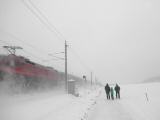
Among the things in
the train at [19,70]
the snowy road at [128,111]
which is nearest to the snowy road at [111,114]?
the snowy road at [128,111]

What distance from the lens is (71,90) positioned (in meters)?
30.9

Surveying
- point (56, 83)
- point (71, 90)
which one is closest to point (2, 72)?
point (71, 90)

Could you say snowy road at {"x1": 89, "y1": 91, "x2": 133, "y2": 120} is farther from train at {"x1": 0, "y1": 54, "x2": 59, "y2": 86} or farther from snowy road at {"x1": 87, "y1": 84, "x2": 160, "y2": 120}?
train at {"x1": 0, "y1": 54, "x2": 59, "y2": 86}

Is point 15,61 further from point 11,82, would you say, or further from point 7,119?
point 7,119

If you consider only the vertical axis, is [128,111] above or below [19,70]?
below

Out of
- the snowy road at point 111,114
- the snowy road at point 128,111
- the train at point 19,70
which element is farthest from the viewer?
the train at point 19,70

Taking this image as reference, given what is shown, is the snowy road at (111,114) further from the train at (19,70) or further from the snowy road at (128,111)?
the train at (19,70)

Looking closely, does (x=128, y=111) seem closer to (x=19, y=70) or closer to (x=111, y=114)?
(x=111, y=114)

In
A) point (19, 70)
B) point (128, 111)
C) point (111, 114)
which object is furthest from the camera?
point (19, 70)

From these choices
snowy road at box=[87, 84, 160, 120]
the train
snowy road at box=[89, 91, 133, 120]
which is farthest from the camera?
the train

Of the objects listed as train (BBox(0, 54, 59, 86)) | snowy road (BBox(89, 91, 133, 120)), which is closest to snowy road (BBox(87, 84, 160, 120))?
snowy road (BBox(89, 91, 133, 120))

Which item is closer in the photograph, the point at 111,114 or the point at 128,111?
the point at 111,114

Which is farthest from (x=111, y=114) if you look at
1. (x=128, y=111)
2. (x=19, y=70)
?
(x=19, y=70)

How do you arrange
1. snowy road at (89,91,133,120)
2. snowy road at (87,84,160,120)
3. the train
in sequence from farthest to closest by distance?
the train → snowy road at (89,91,133,120) → snowy road at (87,84,160,120)
